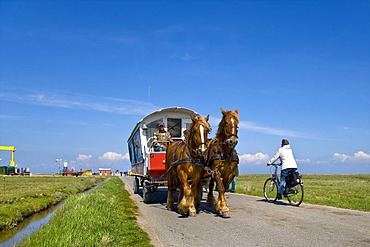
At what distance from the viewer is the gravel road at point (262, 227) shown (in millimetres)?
7500

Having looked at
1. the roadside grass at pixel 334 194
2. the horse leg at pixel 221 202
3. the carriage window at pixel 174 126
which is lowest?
the roadside grass at pixel 334 194

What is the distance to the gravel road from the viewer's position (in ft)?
24.6

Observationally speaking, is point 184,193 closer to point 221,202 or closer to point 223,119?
point 221,202

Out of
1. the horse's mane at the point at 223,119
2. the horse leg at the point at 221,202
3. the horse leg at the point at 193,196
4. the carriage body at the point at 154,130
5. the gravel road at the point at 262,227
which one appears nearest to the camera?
the gravel road at the point at 262,227

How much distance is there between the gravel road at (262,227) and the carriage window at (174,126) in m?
4.89

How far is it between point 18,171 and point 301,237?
8766 centimetres

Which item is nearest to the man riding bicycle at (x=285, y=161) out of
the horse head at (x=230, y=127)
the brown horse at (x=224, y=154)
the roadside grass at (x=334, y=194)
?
the roadside grass at (x=334, y=194)

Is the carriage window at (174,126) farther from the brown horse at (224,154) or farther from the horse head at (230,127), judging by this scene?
the horse head at (230,127)

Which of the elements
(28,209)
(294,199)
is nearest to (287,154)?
(294,199)

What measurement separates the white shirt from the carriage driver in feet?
13.8

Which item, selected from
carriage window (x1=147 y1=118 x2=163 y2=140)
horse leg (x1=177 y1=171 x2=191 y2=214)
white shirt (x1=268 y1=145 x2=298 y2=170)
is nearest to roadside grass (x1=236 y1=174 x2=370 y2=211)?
white shirt (x1=268 y1=145 x2=298 y2=170)

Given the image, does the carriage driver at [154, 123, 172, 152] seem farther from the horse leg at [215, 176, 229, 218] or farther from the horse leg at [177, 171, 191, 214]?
the horse leg at [215, 176, 229, 218]

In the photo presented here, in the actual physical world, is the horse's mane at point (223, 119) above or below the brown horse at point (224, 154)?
above

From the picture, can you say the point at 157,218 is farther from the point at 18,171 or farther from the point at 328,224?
the point at 18,171
